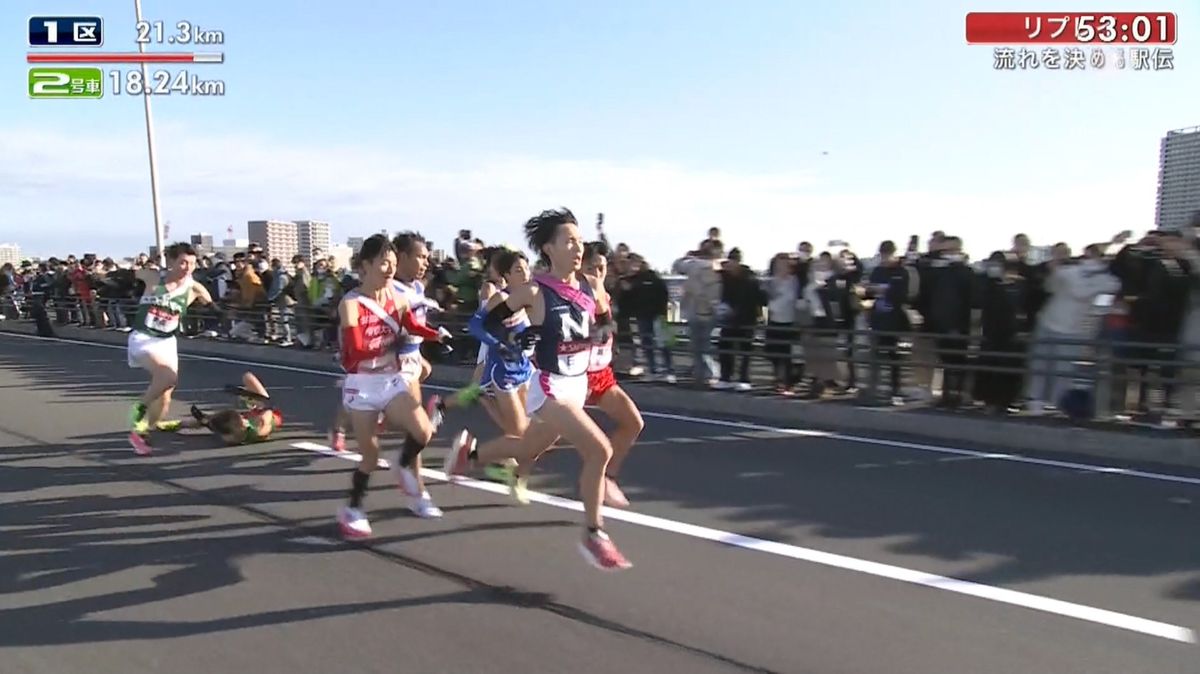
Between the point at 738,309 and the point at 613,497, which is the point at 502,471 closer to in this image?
the point at 613,497

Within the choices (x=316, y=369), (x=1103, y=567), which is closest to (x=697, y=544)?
(x=1103, y=567)

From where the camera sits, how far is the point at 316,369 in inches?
623

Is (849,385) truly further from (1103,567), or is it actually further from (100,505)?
(100,505)

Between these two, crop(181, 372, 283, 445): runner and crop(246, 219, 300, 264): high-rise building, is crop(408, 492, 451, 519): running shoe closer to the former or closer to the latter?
crop(181, 372, 283, 445): runner

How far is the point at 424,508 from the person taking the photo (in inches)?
245

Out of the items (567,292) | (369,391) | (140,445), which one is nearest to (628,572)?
(567,292)

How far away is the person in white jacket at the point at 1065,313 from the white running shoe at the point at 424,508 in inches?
237

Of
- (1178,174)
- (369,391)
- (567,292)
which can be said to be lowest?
(369,391)

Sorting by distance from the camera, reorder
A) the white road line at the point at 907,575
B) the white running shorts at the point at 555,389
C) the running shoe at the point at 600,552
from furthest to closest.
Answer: the white running shorts at the point at 555,389 < the running shoe at the point at 600,552 < the white road line at the point at 907,575

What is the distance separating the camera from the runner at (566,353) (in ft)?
16.4

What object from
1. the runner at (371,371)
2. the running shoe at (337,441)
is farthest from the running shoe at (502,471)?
the running shoe at (337,441)

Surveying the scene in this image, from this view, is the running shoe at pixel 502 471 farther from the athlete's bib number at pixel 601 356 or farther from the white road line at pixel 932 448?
the white road line at pixel 932 448

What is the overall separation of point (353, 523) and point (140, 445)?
12.2 feet

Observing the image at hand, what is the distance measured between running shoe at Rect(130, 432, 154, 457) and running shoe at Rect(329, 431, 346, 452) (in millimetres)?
1621
